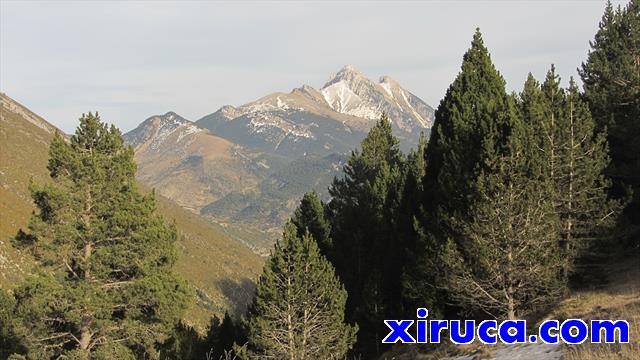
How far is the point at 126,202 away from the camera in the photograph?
27359 millimetres

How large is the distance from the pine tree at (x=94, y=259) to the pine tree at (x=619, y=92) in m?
24.1

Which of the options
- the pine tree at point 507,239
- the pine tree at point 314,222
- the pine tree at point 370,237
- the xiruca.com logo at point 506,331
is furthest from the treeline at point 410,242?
the pine tree at point 314,222

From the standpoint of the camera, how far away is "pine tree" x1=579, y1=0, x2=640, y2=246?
3164cm

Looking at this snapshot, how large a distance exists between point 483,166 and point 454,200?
85.1 inches

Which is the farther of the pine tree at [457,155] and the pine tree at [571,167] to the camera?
the pine tree at [571,167]

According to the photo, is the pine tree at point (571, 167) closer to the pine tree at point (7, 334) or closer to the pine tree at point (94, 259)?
the pine tree at point (94, 259)

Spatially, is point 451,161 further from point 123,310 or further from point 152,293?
point 123,310

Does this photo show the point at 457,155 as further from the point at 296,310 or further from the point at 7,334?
the point at 7,334

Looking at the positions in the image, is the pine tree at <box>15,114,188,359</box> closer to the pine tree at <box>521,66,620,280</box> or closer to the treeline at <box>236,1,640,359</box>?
the treeline at <box>236,1,640,359</box>

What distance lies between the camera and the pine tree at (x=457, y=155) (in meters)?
22.6

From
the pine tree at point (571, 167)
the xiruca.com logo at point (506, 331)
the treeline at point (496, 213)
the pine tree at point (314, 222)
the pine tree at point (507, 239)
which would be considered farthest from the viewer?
the pine tree at point (314, 222)

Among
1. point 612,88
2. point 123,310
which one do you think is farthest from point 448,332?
point 612,88

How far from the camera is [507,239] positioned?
20953 millimetres

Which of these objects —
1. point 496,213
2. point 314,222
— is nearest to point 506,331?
point 496,213
